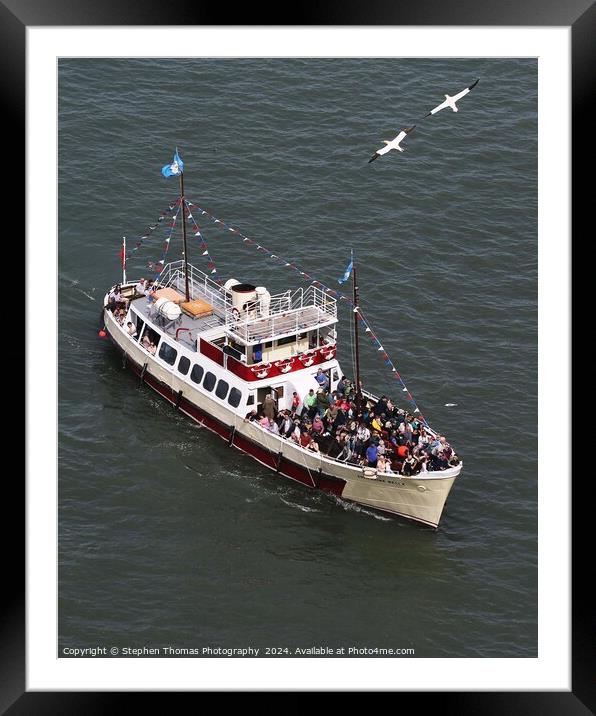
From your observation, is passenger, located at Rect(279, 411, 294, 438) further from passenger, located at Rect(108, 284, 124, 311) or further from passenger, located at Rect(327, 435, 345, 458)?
passenger, located at Rect(108, 284, 124, 311)

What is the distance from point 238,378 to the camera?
57.6 metres

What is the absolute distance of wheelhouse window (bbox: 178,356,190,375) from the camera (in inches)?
2361

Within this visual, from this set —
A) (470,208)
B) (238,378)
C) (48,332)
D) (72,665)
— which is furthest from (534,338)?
(72,665)

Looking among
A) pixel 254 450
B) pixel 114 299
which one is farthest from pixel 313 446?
pixel 114 299

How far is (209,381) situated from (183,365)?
194 cm

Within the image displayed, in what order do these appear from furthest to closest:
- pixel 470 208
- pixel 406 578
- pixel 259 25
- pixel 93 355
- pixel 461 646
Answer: pixel 470 208 < pixel 93 355 < pixel 406 578 < pixel 461 646 < pixel 259 25

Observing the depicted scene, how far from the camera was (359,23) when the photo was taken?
104ft

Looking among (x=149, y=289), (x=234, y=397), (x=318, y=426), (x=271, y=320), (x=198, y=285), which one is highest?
(x=198, y=285)

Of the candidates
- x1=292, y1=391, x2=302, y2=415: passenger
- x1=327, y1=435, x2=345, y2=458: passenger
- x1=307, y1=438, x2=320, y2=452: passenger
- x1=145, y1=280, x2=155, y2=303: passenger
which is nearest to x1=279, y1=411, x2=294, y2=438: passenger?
x1=292, y1=391, x2=302, y2=415: passenger

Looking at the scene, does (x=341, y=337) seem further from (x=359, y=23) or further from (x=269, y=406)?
(x=359, y=23)

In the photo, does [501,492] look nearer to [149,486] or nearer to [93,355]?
[149,486]

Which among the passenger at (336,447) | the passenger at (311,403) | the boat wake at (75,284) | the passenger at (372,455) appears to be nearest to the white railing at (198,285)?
the boat wake at (75,284)

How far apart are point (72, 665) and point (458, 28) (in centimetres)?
1953

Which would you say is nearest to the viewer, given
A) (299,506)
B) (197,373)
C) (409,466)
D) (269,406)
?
(409,466)
